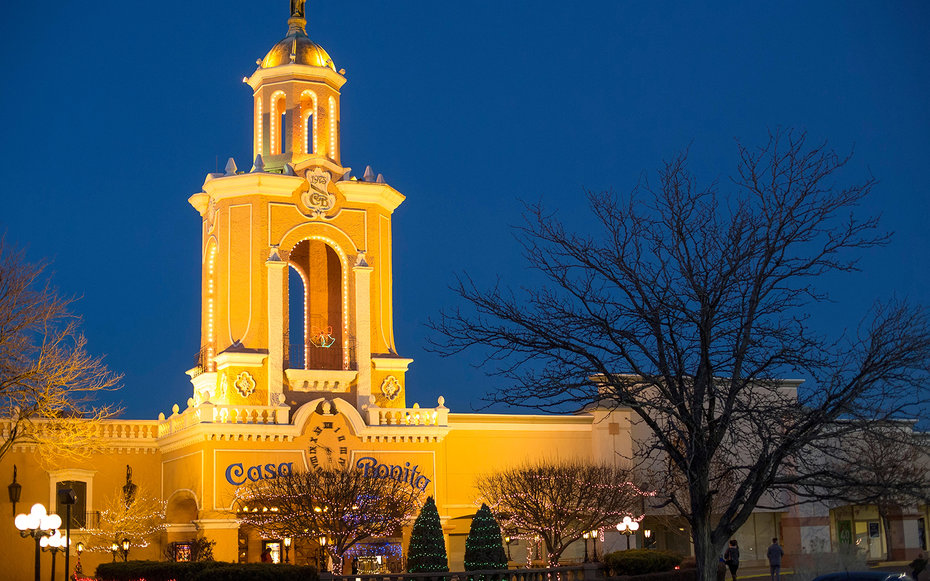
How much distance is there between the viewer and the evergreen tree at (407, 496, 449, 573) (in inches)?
1093

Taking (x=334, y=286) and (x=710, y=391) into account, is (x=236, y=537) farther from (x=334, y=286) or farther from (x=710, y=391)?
(x=710, y=391)

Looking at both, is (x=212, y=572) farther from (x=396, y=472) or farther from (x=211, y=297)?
(x=211, y=297)

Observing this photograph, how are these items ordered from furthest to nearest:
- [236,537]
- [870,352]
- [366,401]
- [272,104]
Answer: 1. [272,104]
2. [366,401]
3. [236,537]
4. [870,352]

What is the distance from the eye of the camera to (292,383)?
1567 inches

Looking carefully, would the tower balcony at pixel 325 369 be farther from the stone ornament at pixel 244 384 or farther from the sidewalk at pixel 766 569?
the sidewalk at pixel 766 569

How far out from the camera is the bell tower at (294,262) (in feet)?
130

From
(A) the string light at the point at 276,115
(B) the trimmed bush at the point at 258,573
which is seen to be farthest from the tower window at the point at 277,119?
(B) the trimmed bush at the point at 258,573

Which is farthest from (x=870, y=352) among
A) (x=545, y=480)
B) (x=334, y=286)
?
(x=334, y=286)

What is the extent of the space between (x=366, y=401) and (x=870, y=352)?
85.1 feet

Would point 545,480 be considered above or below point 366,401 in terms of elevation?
below

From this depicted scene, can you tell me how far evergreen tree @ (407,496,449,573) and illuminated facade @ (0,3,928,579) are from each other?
9975mm

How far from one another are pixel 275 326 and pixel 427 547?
45.0 ft

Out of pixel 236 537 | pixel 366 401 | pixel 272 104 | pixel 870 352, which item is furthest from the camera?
pixel 272 104

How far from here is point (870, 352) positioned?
640 inches
